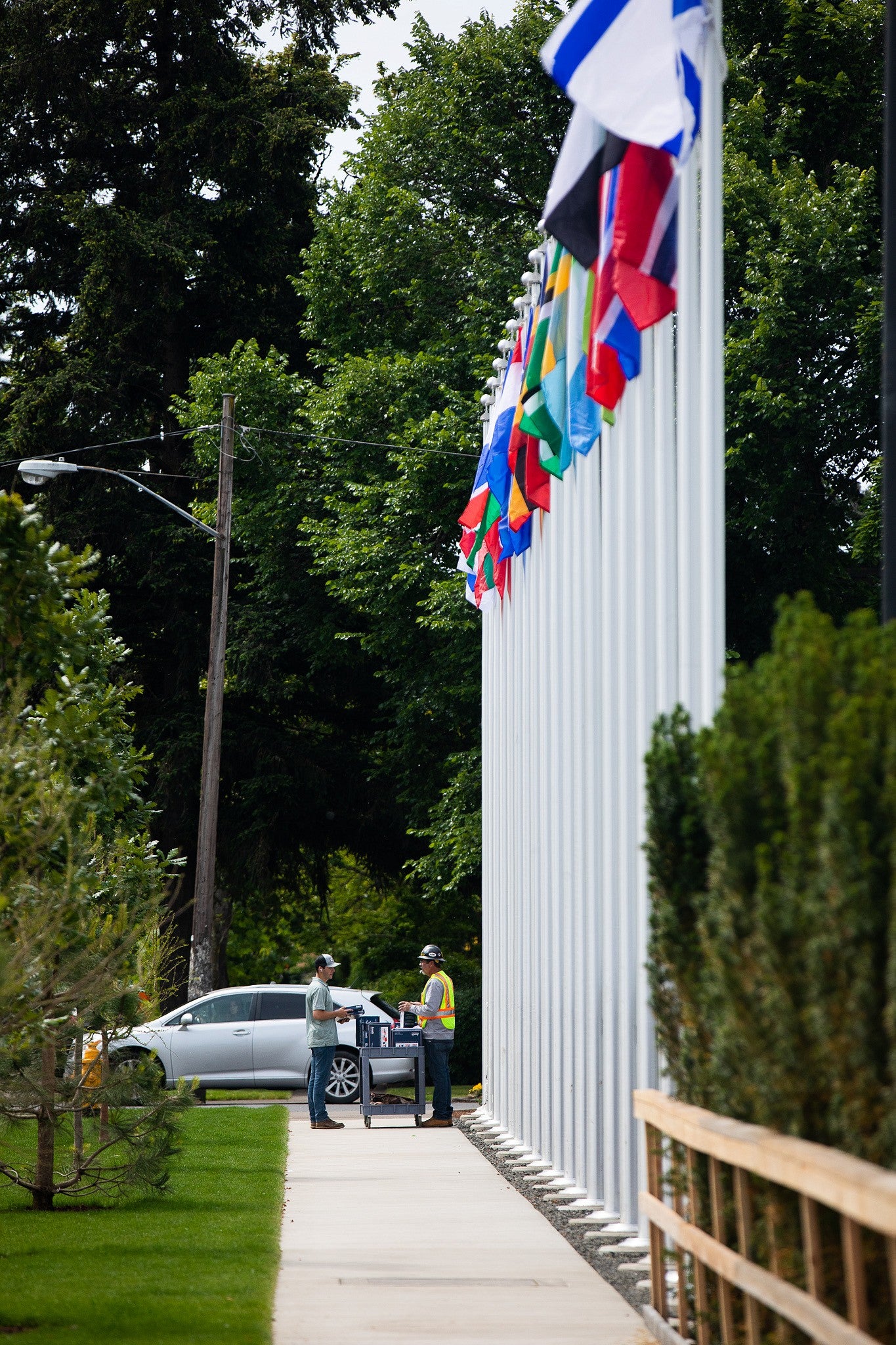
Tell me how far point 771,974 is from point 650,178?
6298 millimetres

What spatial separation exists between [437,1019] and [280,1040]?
5.85 meters

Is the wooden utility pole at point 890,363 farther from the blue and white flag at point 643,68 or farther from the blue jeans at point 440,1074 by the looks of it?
the blue jeans at point 440,1074

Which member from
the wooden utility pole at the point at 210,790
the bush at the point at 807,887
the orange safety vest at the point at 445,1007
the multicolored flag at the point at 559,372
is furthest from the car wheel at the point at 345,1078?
the bush at the point at 807,887

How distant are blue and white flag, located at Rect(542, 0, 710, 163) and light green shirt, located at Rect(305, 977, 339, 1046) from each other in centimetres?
1127

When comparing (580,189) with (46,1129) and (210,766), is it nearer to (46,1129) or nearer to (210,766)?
(46,1129)

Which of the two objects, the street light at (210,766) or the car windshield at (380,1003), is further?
the street light at (210,766)

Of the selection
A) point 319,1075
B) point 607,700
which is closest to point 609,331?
point 607,700

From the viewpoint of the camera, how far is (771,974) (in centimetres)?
525

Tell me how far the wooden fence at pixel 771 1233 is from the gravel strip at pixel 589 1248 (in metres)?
1.03

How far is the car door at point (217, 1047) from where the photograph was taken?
2367 cm

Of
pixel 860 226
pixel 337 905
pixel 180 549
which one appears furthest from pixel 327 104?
pixel 337 905

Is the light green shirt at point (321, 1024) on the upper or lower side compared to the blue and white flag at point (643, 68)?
lower

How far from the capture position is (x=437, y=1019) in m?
18.5

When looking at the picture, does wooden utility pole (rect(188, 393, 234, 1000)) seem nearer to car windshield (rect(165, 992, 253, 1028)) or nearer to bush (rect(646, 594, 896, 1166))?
car windshield (rect(165, 992, 253, 1028))
